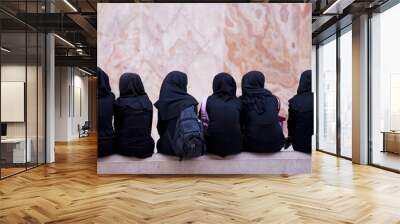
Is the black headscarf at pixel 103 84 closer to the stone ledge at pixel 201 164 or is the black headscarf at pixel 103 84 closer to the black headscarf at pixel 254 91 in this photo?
the stone ledge at pixel 201 164

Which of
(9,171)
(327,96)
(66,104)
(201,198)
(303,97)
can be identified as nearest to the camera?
(201,198)

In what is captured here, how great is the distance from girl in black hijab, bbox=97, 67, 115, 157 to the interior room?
0.11ft

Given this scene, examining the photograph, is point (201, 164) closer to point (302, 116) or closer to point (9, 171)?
point (302, 116)

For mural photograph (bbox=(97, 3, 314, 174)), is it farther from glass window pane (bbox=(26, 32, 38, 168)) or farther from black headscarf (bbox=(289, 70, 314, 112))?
glass window pane (bbox=(26, 32, 38, 168))

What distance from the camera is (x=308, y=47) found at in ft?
20.6

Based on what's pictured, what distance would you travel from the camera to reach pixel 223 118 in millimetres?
6047

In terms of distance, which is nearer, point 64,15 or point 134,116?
point 134,116

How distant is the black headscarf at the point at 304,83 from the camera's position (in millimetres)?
6230

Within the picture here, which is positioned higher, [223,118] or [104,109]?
[104,109]

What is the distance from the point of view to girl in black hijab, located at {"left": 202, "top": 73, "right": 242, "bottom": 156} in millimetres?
6047

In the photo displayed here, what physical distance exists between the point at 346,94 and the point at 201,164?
448 cm

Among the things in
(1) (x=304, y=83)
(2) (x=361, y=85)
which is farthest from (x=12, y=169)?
(2) (x=361, y=85)

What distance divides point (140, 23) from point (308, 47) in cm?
282

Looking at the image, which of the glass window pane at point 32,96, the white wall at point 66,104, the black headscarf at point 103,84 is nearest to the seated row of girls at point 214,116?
the black headscarf at point 103,84
